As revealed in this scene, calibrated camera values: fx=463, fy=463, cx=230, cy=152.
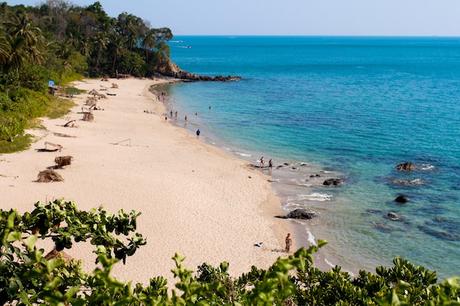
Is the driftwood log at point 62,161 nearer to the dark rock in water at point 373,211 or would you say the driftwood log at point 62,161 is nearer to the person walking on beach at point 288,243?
the person walking on beach at point 288,243

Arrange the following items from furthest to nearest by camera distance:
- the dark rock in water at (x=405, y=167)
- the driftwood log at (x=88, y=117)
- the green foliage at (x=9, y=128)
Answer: the driftwood log at (x=88, y=117) → the dark rock in water at (x=405, y=167) → the green foliage at (x=9, y=128)

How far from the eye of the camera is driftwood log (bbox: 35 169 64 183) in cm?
2761

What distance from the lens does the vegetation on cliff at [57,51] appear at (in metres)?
43.4

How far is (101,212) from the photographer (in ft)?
21.1

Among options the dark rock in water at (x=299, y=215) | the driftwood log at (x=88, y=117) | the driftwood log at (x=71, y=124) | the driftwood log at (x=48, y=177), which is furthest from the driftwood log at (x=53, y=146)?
the dark rock in water at (x=299, y=215)

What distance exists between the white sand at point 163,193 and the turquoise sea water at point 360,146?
3374 mm

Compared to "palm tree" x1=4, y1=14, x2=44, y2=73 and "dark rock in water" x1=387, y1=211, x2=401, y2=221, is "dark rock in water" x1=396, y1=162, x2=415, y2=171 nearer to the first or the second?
"dark rock in water" x1=387, y1=211, x2=401, y2=221

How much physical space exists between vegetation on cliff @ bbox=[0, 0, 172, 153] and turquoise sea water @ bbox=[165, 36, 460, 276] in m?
15.5

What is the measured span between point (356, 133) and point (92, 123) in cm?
2852

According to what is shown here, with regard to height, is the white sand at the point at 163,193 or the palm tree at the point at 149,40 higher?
the palm tree at the point at 149,40

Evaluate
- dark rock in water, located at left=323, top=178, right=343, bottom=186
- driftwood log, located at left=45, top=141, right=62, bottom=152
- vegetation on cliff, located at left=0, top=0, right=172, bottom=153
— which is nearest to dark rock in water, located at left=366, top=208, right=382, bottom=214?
dark rock in water, located at left=323, top=178, right=343, bottom=186

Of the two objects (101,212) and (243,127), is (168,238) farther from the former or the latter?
(243,127)

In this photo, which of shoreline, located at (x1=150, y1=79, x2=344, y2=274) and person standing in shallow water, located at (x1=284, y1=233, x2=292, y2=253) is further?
shoreline, located at (x1=150, y1=79, x2=344, y2=274)

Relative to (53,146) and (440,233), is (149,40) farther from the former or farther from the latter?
(440,233)
